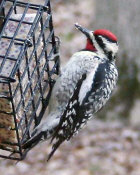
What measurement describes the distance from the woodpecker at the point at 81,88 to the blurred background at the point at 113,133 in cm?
271

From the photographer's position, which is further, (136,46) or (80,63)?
(136,46)

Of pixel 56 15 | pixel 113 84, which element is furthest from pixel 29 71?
pixel 56 15

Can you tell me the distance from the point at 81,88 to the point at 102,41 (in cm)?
35

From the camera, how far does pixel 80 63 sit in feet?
13.1

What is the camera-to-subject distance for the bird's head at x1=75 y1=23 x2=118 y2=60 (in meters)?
3.88

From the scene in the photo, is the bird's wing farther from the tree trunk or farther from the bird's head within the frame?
the tree trunk

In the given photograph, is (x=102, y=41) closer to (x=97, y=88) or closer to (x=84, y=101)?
(x=97, y=88)

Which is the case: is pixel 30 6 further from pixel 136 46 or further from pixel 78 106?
pixel 136 46

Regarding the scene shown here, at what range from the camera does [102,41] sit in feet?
12.9

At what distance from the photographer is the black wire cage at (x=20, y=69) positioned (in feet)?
11.1

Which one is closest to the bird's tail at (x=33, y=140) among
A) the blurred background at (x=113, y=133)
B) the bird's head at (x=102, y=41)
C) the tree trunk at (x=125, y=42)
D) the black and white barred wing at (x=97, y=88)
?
the black and white barred wing at (x=97, y=88)

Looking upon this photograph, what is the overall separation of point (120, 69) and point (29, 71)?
12.0ft

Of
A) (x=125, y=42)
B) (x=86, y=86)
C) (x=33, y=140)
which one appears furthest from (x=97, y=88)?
(x=125, y=42)

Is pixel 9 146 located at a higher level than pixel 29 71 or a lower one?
lower
